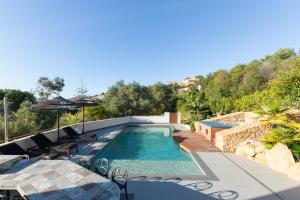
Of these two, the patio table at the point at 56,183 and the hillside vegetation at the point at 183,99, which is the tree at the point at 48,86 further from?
the patio table at the point at 56,183

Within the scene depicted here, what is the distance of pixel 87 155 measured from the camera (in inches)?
340

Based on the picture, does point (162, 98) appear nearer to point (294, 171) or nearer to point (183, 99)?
point (183, 99)

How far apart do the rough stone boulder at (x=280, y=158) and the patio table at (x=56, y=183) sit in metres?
6.18

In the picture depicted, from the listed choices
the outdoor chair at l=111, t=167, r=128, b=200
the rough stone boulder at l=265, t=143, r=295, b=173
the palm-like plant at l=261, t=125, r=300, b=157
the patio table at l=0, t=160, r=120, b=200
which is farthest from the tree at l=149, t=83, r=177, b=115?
the patio table at l=0, t=160, r=120, b=200

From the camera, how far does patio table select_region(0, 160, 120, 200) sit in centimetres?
310

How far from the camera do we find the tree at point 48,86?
3553 cm

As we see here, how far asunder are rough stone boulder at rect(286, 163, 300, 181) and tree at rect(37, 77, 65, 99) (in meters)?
36.2

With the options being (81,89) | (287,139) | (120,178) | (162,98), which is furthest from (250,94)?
(81,89)

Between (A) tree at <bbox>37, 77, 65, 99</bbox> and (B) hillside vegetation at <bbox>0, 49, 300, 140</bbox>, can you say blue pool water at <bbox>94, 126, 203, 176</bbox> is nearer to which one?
(B) hillside vegetation at <bbox>0, 49, 300, 140</bbox>

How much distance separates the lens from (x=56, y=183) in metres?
3.43

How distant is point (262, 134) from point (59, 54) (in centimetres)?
1755

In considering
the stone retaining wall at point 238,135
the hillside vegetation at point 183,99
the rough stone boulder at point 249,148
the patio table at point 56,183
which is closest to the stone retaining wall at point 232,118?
the hillside vegetation at point 183,99

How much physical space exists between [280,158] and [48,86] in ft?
122

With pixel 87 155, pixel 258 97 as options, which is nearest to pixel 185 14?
pixel 258 97
